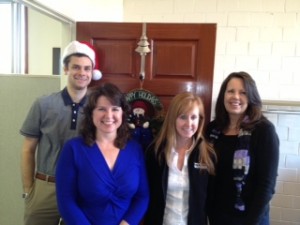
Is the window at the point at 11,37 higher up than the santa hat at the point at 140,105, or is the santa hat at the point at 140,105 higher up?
the window at the point at 11,37

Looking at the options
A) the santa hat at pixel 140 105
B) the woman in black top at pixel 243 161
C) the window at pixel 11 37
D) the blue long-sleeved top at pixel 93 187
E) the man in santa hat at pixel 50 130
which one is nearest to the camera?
the blue long-sleeved top at pixel 93 187

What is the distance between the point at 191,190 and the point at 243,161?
292 millimetres

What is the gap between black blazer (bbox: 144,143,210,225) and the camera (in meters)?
1.49

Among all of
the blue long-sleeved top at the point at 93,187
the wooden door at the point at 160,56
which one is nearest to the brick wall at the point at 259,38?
the wooden door at the point at 160,56

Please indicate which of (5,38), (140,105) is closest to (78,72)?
(140,105)

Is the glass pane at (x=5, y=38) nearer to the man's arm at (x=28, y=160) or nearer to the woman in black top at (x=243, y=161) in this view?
the man's arm at (x=28, y=160)

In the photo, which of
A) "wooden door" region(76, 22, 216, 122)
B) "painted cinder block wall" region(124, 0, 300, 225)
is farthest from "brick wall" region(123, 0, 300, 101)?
"wooden door" region(76, 22, 216, 122)

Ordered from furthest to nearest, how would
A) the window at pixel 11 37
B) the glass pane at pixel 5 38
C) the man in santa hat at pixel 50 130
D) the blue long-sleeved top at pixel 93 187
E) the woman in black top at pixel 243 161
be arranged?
the glass pane at pixel 5 38, the window at pixel 11 37, the man in santa hat at pixel 50 130, the woman in black top at pixel 243 161, the blue long-sleeved top at pixel 93 187

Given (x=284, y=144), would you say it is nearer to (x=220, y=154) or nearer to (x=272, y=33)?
(x=272, y=33)

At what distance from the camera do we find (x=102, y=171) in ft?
4.42

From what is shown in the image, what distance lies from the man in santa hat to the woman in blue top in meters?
0.30

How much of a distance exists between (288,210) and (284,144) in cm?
61

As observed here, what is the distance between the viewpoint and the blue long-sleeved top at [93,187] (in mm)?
1334

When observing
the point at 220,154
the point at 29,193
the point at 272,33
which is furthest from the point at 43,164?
the point at 272,33
